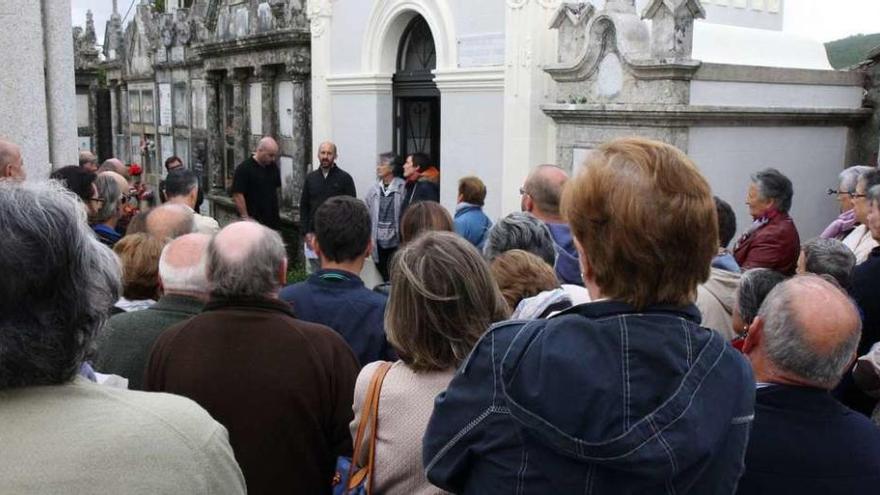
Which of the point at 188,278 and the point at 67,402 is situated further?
the point at 188,278

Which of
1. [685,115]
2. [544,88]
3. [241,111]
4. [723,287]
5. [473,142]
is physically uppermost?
[544,88]

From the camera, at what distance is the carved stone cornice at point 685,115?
22.7 feet

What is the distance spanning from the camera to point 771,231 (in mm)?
5344

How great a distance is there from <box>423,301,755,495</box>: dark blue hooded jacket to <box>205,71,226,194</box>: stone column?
1355 cm

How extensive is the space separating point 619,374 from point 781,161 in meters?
7.21

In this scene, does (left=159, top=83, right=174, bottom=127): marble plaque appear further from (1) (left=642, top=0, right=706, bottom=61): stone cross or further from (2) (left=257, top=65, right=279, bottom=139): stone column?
(1) (left=642, top=0, right=706, bottom=61): stone cross

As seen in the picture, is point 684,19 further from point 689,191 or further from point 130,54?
point 130,54

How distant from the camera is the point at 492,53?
8.57 m

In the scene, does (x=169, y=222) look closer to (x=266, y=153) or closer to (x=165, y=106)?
(x=266, y=153)

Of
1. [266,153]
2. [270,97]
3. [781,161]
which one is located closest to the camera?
[781,161]

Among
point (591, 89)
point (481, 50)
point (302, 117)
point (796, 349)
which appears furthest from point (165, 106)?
point (796, 349)

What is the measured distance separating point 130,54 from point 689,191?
19.0m

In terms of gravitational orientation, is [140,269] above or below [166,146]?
below

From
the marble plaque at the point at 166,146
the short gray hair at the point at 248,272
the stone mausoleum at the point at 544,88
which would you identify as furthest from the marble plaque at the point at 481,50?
the marble plaque at the point at 166,146
